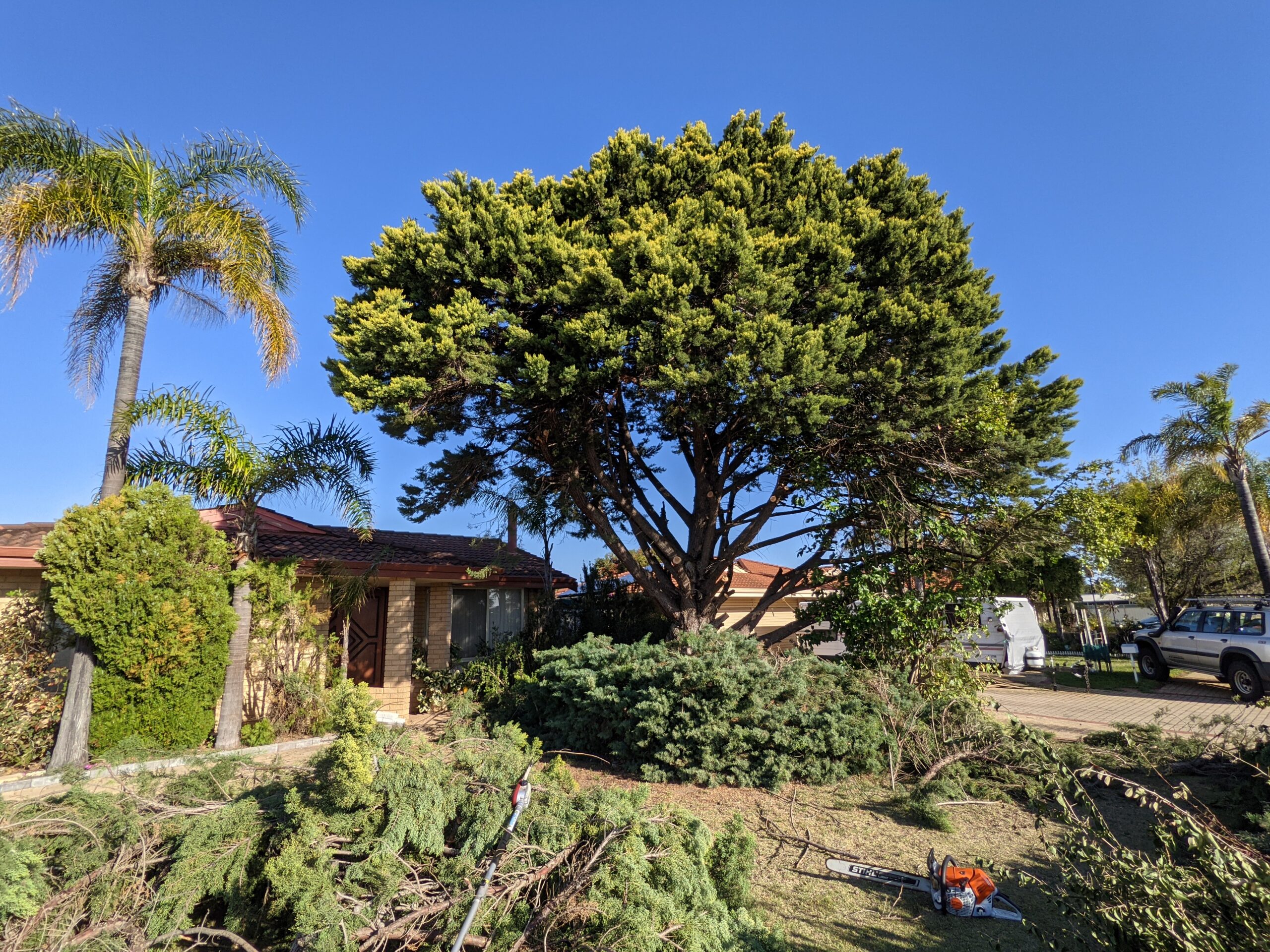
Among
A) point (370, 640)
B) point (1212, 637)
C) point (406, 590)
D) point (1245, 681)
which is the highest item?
point (406, 590)

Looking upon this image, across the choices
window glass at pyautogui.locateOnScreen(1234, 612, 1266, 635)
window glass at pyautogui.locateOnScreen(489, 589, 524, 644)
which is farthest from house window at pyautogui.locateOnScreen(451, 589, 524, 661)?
window glass at pyautogui.locateOnScreen(1234, 612, 1266, 635)

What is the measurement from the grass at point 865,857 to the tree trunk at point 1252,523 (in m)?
15.4

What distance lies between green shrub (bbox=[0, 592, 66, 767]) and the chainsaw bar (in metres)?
9.86

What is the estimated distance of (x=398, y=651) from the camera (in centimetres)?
1181

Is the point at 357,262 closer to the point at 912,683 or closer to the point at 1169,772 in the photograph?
the point at 912,683

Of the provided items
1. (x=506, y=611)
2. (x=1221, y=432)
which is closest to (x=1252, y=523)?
(x=1221, y=432)

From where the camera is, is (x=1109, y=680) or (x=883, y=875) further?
(x=1109, y=680)

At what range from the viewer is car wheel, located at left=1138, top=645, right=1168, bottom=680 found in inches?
616

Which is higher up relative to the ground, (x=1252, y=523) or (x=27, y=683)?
(x=1252, y=523)

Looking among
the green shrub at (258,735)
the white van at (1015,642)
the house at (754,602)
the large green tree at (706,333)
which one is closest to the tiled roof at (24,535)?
the green shrub at (258,735)

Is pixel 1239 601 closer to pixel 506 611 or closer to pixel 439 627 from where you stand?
pixel 506 611

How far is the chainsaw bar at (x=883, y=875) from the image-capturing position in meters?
4.54

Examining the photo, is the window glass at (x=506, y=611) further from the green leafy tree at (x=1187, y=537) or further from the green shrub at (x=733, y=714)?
the green leafy tree at (x=1187, y=537)

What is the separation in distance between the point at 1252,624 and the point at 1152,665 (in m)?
4.07
